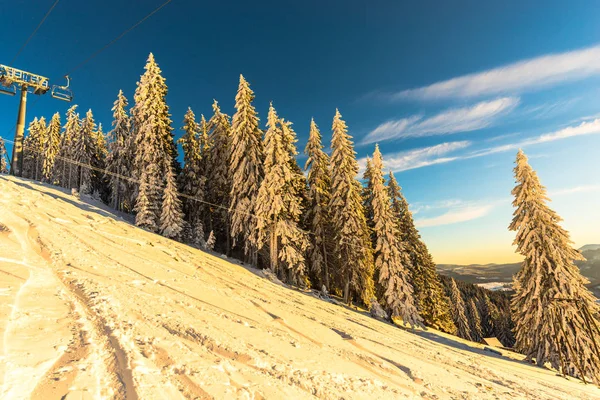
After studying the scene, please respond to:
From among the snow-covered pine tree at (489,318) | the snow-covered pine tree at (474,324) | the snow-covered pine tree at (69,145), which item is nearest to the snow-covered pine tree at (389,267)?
the snow-covered pine tree at (69,145)

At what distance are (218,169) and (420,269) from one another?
82.5 feet

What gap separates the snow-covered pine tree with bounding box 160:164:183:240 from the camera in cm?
2430

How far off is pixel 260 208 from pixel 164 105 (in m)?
16.1

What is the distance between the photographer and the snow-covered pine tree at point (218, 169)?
31.0m

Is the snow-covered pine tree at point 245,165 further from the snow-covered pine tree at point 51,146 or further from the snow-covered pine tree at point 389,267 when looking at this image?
the snow-covered pine tree at point 51,146

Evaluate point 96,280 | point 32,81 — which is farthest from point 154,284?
point 32,81

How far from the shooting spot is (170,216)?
24781mm

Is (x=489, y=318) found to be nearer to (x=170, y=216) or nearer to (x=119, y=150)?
(x=170, y=216)

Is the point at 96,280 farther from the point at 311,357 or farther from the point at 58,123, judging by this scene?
the point at 58,123

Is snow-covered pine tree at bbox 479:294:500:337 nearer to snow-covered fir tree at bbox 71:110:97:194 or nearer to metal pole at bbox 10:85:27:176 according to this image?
snow-covered fir tree at bbox 71:110:97:194

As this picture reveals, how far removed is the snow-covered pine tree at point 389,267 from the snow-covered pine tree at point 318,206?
4.80 metres

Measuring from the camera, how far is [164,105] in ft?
97.1

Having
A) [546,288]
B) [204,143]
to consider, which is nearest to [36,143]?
[204,143]

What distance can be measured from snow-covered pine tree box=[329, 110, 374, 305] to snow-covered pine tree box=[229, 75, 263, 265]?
7.23 m
